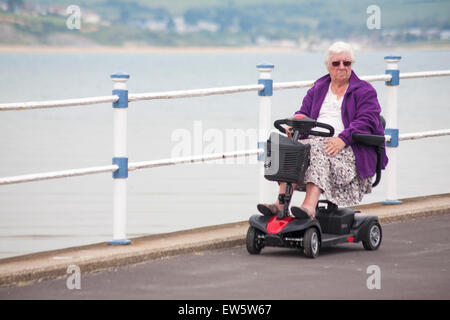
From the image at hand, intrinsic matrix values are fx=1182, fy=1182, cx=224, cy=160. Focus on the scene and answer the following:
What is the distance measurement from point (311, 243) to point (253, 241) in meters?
0.40

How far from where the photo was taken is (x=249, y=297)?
628cm

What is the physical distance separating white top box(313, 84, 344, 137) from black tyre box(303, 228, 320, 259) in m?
0.72

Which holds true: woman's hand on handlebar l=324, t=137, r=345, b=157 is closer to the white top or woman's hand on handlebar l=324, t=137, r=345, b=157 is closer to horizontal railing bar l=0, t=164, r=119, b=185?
the white top

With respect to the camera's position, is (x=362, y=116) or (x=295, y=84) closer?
(x=362, y=116)

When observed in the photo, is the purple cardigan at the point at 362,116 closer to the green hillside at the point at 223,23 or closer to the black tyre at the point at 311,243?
the black tyre at the point at 311,243

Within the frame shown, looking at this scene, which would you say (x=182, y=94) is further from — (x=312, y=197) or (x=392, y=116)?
(x=392, y=116)

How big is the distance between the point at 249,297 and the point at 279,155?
4.15ft

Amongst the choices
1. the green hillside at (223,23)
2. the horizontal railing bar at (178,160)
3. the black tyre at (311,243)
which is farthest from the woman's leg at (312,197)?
the green hillside at (223,23)

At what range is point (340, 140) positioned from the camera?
24.2 feet

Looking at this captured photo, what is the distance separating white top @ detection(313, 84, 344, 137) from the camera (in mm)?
7594

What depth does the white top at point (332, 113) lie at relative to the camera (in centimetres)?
759

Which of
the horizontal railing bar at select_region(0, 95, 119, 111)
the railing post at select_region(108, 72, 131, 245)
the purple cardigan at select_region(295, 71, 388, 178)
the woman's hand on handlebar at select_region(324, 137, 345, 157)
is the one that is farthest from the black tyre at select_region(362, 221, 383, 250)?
the horizontal railing bar at select_region(0, 95, 119, 111)

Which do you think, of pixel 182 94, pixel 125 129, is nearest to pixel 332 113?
pixel 182 94

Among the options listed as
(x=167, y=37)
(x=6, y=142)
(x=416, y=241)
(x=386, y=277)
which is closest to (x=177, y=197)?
(x=416, y=241)
